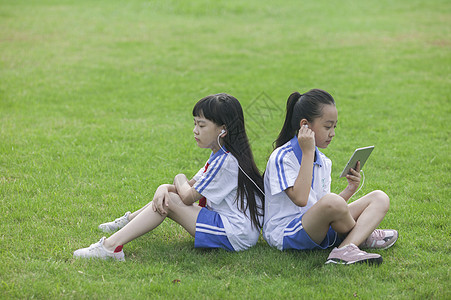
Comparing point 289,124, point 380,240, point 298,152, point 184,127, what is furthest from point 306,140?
point 184,127

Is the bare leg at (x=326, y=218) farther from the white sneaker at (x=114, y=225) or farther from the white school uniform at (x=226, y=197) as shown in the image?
the white sneaker at (x=114, y=225)

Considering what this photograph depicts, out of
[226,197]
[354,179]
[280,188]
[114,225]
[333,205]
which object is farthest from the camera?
[114,225]

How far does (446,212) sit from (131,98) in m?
5.43

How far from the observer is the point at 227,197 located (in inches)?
152

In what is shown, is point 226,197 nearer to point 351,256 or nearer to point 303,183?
point 303,183

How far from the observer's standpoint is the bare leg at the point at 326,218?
353 cm

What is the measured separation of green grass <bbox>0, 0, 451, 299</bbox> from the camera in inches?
137

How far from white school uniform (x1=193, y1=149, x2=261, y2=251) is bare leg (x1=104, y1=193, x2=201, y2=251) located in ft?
0.31

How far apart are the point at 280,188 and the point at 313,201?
0.33m

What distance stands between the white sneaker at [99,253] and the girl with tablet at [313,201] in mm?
1077

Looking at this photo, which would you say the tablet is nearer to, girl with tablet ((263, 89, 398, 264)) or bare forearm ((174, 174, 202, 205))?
girl with tablet ((263, 89, 398, 264))

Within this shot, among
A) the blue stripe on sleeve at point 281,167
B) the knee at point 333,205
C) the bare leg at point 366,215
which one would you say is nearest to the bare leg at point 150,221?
the blue stripe on sleeve at point 281,167

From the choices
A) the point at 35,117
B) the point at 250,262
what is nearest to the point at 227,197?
the point at 250,262

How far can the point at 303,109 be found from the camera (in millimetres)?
3771
